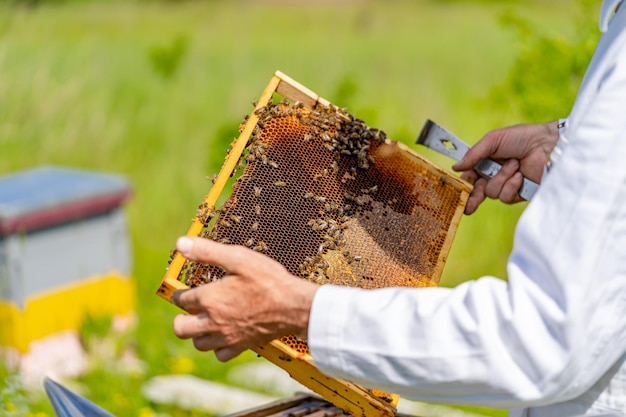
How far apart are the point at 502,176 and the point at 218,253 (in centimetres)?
104

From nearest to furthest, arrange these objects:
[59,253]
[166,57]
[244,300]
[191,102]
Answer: [244,300]
[59,253]
[166,57]
[191,102]

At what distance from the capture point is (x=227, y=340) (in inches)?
64.6

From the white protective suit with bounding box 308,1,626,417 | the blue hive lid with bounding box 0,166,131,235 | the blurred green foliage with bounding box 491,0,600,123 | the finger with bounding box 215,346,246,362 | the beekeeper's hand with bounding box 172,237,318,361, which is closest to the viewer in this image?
the white protective suit with bounding box 308,1,626,417

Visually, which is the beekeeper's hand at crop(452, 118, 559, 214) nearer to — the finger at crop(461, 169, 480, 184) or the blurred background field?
the finger at crop(461, 169, 480, 184)

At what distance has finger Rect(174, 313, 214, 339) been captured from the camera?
5.36 feet

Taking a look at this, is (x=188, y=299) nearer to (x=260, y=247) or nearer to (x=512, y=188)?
(x=260, y=247)

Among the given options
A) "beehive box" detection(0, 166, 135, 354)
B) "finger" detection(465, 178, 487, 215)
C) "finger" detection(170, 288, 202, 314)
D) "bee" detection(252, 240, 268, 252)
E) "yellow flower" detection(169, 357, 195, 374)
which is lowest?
"yellow flower" detection(169, 357, 195, 374)

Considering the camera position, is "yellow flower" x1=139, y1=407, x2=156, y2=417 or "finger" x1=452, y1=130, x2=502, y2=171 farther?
"yellow flower" x1=139, y1=407, x2=156, y2=417

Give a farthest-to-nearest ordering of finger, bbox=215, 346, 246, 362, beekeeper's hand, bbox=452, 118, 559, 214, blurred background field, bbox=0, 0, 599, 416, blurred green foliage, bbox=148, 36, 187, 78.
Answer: blurred green foliage, bbox=148, 36, 187, 78 < blurred background field, bbox=0, 0, 599, 416 < beekeeper's hand, bbox=452, 118, 559, 214 < finger, bbox=215, 346, 246, 362

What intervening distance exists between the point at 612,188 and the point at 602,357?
288mm

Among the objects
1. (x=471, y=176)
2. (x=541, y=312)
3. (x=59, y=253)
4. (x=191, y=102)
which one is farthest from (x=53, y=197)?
(x=191, y=102)

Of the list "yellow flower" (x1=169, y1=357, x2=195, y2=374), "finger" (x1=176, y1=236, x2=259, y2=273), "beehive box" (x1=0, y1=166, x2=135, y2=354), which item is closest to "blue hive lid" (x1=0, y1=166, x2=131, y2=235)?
"beehive box" (x1=0, y1=166, x2=135, y2=354)

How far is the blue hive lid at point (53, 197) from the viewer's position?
14.3 feet

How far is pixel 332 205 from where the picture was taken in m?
2.10
